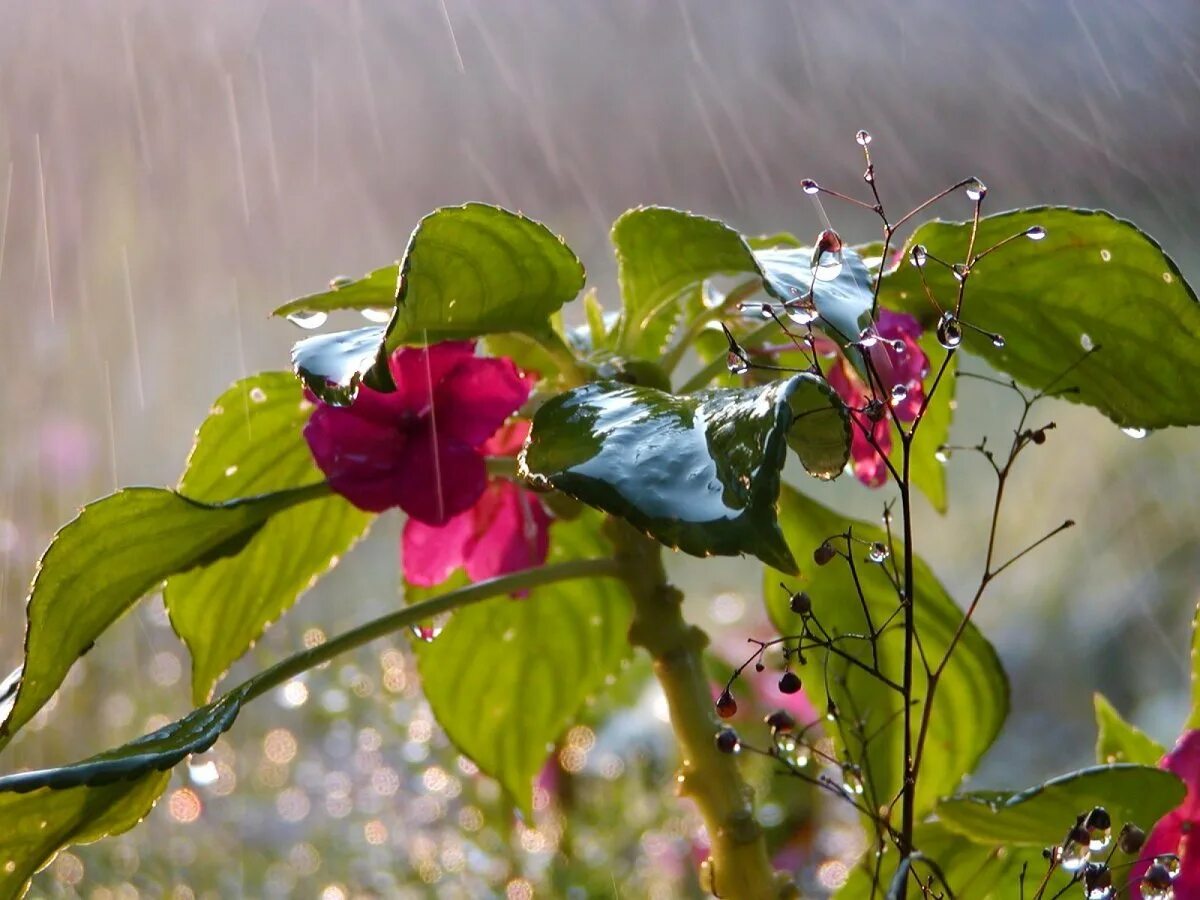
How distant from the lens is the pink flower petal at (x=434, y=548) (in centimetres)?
46

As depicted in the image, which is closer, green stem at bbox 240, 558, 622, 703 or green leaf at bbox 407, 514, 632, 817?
green stem at bbox 240, 558, 622, 703

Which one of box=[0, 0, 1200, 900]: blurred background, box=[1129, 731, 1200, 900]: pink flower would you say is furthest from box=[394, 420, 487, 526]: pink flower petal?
box=[0, 0, 1200, 900]: blurred background

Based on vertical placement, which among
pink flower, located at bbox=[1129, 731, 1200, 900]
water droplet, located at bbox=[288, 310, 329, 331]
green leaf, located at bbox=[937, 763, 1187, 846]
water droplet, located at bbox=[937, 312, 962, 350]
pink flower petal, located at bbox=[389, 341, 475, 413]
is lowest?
pink flower, located at bbox=[1129, 731, 1200, 900]

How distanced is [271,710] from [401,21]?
2.27 meters

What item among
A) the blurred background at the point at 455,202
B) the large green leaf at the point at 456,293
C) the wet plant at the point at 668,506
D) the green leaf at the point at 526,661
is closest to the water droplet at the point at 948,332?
the wet plant at the point at 668,506

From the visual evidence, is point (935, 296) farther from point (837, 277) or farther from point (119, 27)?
point (119, 27)

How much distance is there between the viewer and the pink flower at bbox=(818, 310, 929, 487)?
0.37 m

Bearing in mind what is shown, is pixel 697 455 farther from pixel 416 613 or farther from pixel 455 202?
pixel 455 202

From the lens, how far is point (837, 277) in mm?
323

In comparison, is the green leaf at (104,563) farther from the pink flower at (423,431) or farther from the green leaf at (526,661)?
the green leaf at (526,661)

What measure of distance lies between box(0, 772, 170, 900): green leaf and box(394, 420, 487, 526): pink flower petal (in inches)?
4.6

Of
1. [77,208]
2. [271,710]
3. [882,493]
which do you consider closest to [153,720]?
[271,710]

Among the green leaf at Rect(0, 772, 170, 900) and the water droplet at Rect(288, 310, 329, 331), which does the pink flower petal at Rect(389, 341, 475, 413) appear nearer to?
the water droplet at Rect(288, 310, 329, 331)

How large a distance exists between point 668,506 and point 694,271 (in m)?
0.18
